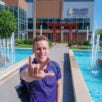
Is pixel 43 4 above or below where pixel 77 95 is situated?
above

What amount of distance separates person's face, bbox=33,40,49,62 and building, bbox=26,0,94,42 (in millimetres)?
54442

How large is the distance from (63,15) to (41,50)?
56.4 m

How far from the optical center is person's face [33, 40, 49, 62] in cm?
247

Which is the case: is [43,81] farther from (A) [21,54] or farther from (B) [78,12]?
(B) [78,12]

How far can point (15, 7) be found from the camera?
46500 mm

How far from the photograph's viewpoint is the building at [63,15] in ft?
189

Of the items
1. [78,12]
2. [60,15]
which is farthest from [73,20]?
[60,15]

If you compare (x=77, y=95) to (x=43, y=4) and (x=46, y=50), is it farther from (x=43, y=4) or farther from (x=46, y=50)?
(x=43, y=4)

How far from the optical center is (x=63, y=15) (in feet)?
192

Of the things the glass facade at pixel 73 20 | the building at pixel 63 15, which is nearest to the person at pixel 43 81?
the building at pixel 63 15

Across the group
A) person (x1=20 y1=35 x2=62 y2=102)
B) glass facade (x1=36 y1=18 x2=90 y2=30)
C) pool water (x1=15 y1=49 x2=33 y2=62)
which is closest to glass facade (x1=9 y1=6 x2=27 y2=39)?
glass facade (x1=36 y1=18 x2=90 y2=30)

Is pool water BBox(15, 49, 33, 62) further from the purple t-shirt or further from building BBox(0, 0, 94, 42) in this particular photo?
building BBox(0, 0, 94, 42)

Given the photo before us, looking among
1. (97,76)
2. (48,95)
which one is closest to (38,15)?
(97,76)

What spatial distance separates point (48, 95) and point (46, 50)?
34 cm
